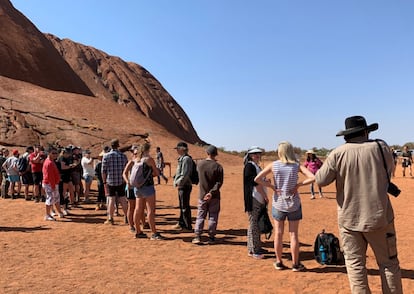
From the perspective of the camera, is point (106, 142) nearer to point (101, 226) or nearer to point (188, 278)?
point (101, 226)

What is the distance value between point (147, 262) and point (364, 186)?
368 cm

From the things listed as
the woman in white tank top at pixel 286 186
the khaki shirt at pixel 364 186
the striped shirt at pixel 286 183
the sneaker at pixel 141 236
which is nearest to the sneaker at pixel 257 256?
the woman in white tank top at pixel 286 186

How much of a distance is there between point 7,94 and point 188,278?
2971 centimetres

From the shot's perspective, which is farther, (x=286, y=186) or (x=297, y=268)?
(x=297, y=268)

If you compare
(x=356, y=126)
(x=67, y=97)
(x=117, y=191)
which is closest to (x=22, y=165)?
(x=117, y=191)

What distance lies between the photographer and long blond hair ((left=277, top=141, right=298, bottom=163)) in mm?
5004

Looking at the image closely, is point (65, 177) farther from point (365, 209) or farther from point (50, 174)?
point (365, 209)

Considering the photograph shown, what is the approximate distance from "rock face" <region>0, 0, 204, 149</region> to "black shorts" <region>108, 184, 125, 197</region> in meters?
19.0

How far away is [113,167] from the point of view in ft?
25.9

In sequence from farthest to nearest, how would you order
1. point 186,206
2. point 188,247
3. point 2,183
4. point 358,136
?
point 2,183
point 186,206
point 188,247
point 358,136

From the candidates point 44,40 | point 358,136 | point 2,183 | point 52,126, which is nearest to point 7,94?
point 52,126

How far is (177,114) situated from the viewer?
275 ft

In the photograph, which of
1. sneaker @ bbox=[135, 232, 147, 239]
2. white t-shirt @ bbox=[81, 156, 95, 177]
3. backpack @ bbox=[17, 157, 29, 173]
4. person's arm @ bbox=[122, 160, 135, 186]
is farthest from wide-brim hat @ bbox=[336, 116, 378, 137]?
backpack @ bbox=[17, 157, 29, 173]

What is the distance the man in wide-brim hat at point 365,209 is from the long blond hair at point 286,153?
4.51 ft
